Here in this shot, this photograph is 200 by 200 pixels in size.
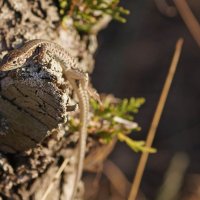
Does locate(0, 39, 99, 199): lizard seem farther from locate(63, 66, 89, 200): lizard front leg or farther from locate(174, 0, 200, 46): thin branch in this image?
locate(174, 0, 200, 46): thin branch

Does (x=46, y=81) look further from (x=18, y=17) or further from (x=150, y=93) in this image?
(x=150, y=93)

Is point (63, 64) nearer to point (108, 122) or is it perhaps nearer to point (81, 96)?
point (81, 96)

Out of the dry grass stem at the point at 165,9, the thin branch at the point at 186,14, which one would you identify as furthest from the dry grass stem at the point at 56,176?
the dry grass stem at the point at 165,9

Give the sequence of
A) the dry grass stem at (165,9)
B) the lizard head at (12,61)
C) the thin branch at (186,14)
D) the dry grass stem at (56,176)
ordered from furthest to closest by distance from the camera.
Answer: the dry grass stem at (165,9), the thin branch at (186,14), the dry grass stem at (56,176), the lizard head at (12,61)

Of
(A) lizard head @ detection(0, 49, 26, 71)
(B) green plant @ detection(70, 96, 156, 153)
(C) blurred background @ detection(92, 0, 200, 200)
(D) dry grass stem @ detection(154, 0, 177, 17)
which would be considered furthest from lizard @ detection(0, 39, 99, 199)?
(C) blurred background @ detection(92, 0, 200, 200)

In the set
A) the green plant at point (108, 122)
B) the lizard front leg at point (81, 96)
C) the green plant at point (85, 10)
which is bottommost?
the green plant at point (108, 122)

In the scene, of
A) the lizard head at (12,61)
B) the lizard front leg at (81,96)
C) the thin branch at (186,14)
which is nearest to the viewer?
the lizard head at (12,61)

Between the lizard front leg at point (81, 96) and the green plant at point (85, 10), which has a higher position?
the green plant at point (85, 10)

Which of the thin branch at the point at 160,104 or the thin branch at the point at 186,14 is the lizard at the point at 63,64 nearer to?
the thin branch at the point at 160,104

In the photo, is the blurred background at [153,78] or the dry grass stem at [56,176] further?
the blurred background at [153,78]
